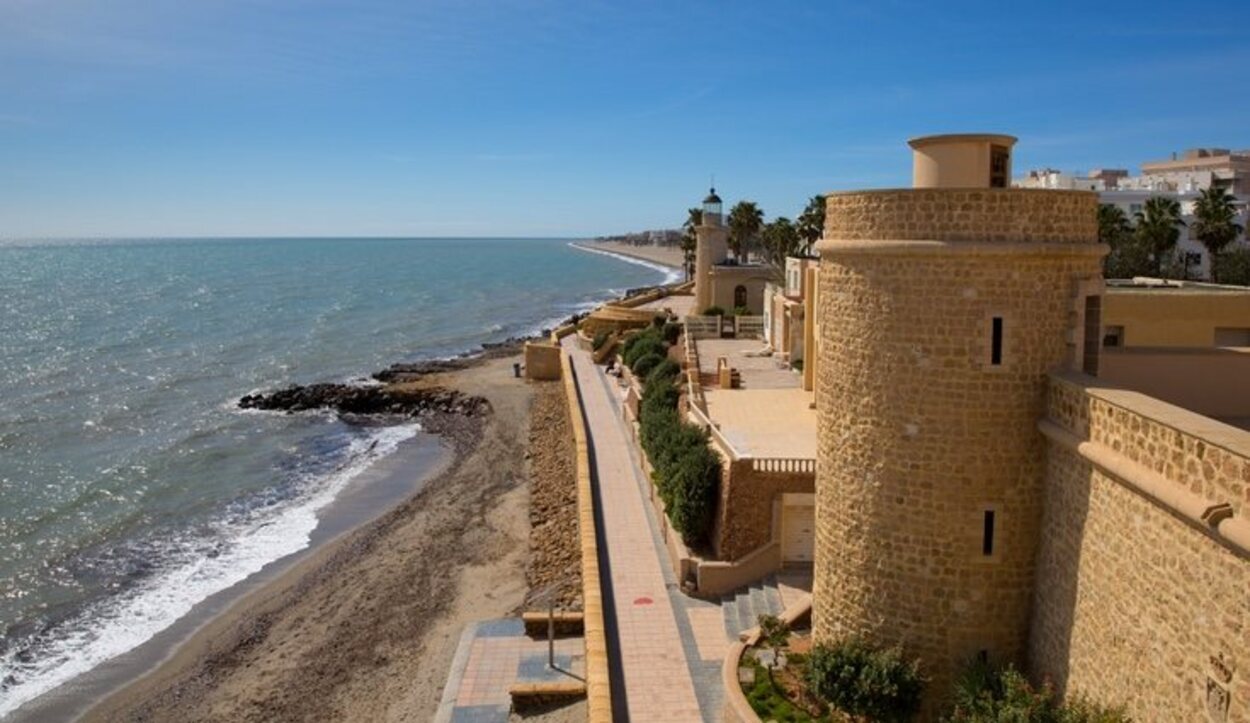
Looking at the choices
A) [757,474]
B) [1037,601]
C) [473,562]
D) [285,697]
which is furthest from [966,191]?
Result: [473,562]

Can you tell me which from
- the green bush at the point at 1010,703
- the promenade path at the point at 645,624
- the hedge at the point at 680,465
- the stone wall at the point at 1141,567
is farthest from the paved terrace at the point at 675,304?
the stone wall at the point at 1141,567

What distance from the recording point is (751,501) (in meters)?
16.5

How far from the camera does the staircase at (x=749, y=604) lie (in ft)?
50.2

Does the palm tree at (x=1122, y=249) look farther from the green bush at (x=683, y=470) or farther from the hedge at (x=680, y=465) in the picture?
the green bush at (x=683, y=470)

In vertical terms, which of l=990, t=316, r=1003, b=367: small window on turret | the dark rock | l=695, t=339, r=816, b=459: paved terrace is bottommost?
the dark rock

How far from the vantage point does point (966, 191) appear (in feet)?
32.2

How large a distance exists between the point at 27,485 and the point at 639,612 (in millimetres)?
25870

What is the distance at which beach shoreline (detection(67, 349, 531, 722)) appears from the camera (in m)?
17.3

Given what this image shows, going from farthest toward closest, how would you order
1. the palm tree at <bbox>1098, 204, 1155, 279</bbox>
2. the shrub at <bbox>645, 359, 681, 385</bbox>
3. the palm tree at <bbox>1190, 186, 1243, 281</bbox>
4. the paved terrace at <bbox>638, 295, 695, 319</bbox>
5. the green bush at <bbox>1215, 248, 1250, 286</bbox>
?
the paved terrace at <bbox>638, 295, 695, 319</bbox>
the green bush at <bbox>1215, 248, 1250, 286</bbox>
the palm tree at <bbox>1098, 204, 1155, 279</bbox>
the palm tree at <bbox>1190, 186, 1243, 281</bbox>
the shrub at <bbox>645, 359, 681, 385</bbox>

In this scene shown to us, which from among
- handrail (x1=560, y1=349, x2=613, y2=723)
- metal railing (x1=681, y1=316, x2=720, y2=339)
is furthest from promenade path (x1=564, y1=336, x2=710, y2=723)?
metal railing (x1=681, y1=316, x2=720, y2=339)

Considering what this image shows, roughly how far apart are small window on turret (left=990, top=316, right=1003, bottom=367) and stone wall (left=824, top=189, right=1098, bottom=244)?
884 mm

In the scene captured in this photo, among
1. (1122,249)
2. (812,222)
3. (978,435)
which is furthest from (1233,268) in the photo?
(978,435)

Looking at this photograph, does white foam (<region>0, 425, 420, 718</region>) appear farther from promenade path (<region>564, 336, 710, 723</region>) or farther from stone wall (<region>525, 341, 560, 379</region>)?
stone wall (<region>525, 341, 560, 379</region>)

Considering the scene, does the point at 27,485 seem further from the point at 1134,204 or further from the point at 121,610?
the point at 1134,204
